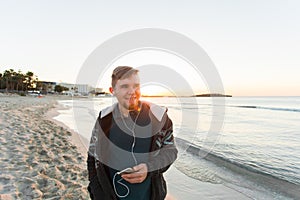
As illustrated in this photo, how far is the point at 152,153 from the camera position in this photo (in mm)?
1690

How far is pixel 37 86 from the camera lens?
9850cm

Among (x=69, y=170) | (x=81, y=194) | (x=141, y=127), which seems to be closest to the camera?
(x=141, y=127)

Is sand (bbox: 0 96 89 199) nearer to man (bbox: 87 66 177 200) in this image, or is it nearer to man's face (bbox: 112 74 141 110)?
man (bbox: 87 66 177 200)

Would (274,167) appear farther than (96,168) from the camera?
Yes

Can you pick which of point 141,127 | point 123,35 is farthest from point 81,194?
point 123,35

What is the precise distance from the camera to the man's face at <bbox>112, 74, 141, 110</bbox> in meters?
1.72

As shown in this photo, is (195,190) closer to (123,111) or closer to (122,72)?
(123,111)

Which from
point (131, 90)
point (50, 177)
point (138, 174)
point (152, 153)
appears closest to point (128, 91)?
point (131, 90)

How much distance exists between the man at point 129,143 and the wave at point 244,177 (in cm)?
394

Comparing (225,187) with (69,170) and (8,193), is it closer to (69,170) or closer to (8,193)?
(69,170)

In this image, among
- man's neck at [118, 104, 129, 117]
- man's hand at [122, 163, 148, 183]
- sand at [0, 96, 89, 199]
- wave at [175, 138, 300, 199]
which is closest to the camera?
man's hand at [122, 163, 148, 183]

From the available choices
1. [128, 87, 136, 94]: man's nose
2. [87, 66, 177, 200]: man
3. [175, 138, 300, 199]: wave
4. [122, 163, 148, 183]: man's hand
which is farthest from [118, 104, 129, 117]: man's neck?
[175, 138, 300, 199]: wave

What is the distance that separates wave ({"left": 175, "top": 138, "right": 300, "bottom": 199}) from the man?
3.94 m

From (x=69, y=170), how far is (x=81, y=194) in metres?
1.15
